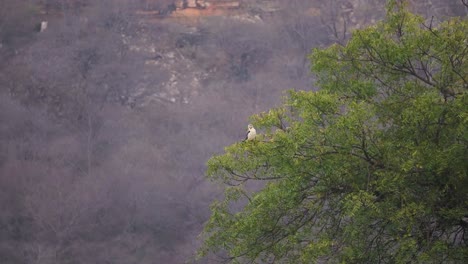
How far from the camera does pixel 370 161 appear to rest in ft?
32.6

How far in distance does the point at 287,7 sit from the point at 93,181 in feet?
81.3

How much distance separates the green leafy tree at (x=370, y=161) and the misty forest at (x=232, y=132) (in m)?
0.03

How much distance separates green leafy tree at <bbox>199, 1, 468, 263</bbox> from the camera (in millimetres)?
9492

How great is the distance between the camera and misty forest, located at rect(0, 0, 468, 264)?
9805mm

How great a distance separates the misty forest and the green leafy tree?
3cm

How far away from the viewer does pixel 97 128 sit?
43.6 metres

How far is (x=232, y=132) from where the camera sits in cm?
4350

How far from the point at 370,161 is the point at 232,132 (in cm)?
3362

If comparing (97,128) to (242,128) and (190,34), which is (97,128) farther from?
(190,34)

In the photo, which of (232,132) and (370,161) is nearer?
(370,161)

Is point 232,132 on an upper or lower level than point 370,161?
lower

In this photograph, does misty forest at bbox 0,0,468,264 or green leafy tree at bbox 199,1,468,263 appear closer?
green leafy tree at bbox 199,1,468,263

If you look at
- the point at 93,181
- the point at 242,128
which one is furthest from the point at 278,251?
the point at 242,128

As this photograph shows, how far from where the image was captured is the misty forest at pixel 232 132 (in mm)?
9805
